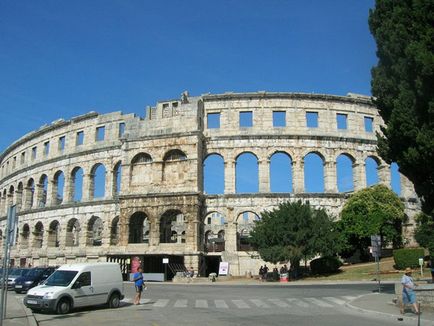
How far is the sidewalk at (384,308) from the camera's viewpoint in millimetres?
13023

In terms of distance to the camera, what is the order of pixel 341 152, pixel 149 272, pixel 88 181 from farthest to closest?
pixel 88 181
pixel 341 152
pixel 149 272

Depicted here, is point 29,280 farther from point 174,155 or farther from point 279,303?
point 174,155

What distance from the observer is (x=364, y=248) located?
127 feet

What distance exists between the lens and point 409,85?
15945 mm

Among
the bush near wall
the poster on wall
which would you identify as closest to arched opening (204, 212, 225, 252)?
the poster on wall

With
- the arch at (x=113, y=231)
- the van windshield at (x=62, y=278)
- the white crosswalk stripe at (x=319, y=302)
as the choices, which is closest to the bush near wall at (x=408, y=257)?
the white crosswalk stripe at (x=319, y=302)

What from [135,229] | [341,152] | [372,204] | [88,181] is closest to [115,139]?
[88,181]

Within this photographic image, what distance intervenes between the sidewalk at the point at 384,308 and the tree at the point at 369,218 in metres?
18.2

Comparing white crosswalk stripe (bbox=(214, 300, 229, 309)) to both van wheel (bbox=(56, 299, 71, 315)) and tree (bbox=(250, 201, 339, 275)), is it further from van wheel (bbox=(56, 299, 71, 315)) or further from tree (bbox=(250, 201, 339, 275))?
tree (bbox=(250, 201, 339, 275))

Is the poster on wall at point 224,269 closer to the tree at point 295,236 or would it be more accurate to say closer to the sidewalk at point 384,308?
the tree at point 295,236

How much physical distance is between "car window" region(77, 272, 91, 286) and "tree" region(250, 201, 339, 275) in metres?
18.5

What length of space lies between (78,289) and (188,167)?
24.7 meters

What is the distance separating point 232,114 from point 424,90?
2885 cm

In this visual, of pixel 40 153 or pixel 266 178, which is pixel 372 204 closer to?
pixel 266 178
